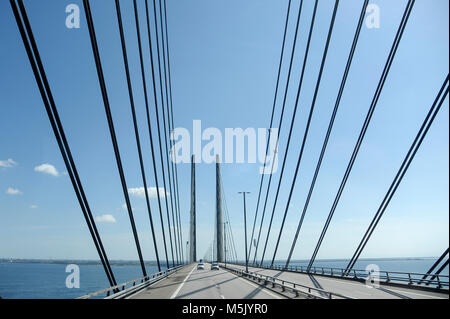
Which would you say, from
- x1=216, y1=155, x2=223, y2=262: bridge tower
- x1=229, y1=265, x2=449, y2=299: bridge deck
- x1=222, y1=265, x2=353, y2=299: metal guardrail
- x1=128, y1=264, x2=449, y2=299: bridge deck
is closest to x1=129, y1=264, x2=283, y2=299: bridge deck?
x1=128, y1=264, x2=449, y2=299: bridge deck

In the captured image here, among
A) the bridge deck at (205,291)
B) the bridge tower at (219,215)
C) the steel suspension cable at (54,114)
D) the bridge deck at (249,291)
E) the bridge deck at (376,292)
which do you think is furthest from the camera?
the bridge tower at (219,215)

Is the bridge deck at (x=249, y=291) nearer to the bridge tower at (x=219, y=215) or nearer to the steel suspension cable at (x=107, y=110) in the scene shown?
the steel suspension cable at (x=107, y=110)

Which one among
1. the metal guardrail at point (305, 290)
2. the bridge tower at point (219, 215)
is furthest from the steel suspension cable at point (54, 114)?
the bridge tower at point (219, 215)

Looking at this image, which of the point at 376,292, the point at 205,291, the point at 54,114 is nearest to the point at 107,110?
the point at 54,114

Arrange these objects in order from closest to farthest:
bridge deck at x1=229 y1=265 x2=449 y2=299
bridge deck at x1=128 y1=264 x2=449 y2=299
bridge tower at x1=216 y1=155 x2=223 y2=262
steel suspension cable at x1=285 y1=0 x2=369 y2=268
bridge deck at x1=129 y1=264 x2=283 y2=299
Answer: bridge deck at x1=229 y1=265 x2=449 y2=299 < bridge deck at x1=128 y1=264 x2=449 y2=299 < bridge deck at x1=129 y1=264 x2=283 y2=299 < steel suspension cable at x1=285 y1=0 x2=369 y2=268 < bridge tower at x1=216 y1=155 x2=223 y2=262

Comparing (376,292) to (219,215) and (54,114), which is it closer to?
(54,114)

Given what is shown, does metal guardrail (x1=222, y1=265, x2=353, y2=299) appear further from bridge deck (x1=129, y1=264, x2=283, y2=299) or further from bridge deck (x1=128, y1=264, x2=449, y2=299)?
bridge deck (x1=129, y1=264, x2=283, y2=299)

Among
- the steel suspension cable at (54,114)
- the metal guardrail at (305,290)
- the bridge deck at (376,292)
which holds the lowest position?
the bridge deck at (376,292)

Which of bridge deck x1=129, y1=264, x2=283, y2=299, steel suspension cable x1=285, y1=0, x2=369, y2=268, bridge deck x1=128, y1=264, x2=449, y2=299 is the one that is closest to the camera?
bridge deck x1=128, y1=264, x2=449, y2=299

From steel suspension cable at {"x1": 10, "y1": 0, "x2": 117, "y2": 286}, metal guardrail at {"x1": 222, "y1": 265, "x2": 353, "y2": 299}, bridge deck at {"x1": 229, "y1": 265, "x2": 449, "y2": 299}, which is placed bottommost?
bridge deck at {"x1": 229, "y1": 265, "x2": 449, "y2": 299}

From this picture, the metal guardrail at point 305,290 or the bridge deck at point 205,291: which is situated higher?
the metal guardrail at point 305,290

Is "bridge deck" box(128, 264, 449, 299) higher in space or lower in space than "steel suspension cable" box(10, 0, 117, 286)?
lower
